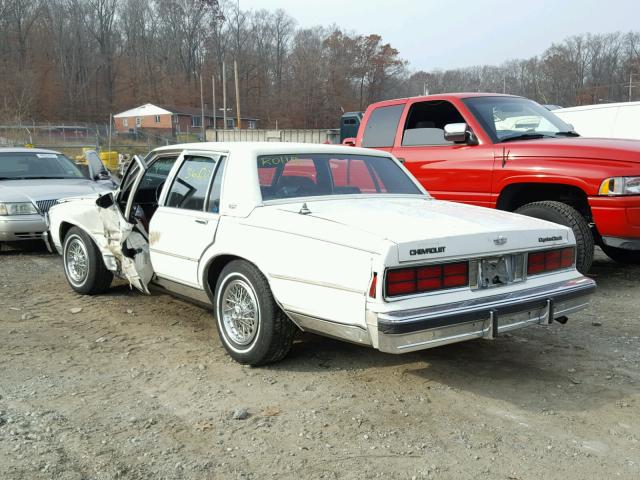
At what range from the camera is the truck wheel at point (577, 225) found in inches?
227

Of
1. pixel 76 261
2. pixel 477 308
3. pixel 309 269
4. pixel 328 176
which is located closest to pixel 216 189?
pixel 328 176

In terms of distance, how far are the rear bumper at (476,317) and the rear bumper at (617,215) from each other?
1874 millimetres

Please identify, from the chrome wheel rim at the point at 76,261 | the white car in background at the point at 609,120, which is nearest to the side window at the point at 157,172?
the chrome wheel rim at the point at 76,261

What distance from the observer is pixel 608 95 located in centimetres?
7125

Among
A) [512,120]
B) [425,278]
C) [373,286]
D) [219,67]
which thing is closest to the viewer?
[373,286]

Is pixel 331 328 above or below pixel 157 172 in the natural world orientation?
below

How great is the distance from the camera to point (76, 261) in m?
6.06

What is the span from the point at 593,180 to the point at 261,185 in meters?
3.30

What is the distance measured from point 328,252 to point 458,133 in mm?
3480

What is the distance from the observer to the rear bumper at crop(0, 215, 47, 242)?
800 cm

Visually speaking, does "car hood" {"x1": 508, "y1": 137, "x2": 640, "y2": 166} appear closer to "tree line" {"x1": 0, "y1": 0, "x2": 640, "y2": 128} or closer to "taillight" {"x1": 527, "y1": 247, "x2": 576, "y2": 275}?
"taillight" {"x1": 527, "y1": 247, "x2": 576, "y2": 275}

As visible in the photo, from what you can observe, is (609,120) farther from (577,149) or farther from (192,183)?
(192,183)

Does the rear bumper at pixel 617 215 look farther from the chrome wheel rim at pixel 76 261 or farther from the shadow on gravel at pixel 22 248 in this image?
the shadow on gravel at pixel 22 248

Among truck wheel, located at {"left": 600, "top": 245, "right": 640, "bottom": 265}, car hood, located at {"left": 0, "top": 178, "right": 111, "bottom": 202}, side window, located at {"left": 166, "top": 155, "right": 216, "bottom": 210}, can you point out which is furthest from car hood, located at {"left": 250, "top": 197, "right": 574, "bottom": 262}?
car hood, located at {"left": 0, "top": 178, "right": 111, "bottom": 202}
